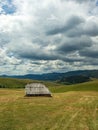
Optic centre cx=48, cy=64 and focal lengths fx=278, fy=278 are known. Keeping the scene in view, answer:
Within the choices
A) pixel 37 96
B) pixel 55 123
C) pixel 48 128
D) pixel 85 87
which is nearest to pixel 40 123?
pixel 55 123

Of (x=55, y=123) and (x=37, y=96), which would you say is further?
(x=37, y=96)

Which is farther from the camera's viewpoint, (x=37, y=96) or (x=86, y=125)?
(x=37, y=96)

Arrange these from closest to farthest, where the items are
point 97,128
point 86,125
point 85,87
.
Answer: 1. point 97,128
2. point 86,125
3. point 85,87

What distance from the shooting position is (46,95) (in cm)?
9775

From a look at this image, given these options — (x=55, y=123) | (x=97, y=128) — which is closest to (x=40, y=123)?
(x=55, y=123)

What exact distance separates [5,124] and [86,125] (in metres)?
11.3

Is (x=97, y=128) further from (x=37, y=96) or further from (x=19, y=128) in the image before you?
(x=37, y=96)

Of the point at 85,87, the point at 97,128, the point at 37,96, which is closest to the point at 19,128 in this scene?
the point at 97,128

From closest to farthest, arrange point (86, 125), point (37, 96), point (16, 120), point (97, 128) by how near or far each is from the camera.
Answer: point (97, 128) → point (86, 125) → point (16, 120) → point (37, 96)

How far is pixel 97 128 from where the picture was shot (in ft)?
114

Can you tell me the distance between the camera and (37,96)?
96938mm

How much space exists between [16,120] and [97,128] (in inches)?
552

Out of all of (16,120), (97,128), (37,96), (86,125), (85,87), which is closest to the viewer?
(97,128)

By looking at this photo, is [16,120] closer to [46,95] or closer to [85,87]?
[46,95]
